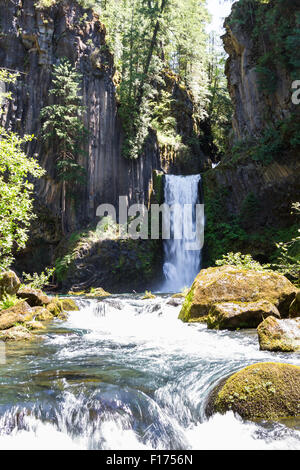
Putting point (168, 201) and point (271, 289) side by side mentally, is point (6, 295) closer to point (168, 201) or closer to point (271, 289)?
A: point (271, 289)

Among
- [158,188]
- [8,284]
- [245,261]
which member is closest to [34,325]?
[8,284]

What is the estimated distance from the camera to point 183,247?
22500 mm

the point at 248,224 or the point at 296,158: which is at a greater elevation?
the point at 296,158

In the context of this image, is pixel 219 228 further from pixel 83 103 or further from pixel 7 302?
pixel 7 302

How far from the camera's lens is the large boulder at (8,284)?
1035 cm

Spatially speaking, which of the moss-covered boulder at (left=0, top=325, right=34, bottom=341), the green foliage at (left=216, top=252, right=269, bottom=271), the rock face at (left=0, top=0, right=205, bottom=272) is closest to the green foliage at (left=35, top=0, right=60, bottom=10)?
the rock face at (left=0, top=0, right=205, bottom=272)

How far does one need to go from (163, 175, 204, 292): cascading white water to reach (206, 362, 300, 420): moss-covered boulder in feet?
55.3

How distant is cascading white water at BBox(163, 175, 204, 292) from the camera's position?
21766 mm

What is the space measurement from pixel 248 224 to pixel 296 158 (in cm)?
448

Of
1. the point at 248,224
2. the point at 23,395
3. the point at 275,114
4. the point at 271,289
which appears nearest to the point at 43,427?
the point at 23,395

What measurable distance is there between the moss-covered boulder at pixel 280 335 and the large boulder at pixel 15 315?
227 inches

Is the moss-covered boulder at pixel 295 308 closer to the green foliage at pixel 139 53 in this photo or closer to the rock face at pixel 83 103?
the rock face at pixel 83 103

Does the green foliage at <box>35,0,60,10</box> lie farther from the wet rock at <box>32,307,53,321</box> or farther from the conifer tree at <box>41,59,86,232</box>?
the wet rock at <box>32,307,53,321</box>

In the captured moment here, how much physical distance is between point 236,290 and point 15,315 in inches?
221
